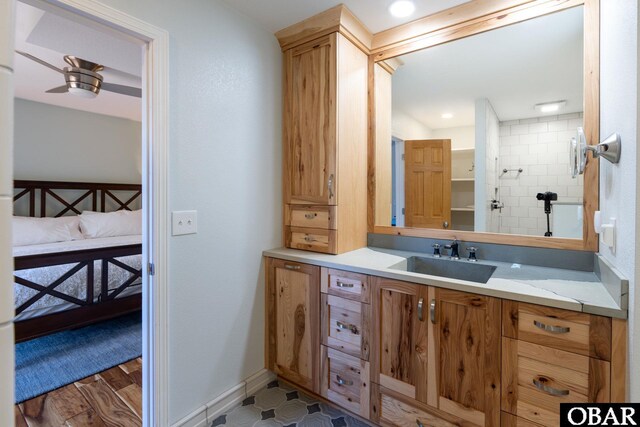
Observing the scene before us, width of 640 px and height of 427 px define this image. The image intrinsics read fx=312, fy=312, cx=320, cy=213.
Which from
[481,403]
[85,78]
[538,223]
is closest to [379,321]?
[481,403]

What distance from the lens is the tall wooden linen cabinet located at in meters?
1.89

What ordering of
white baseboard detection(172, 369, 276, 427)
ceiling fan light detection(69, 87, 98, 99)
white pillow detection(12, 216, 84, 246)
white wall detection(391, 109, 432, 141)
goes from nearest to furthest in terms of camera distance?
white baseboard detection(172, 369, 276, 427)
white wall detection(391, 109, 432, 141)
ceiling fan light detection(69, 87, 98, 99)
white pillow detection(12, 216, 84, 246)

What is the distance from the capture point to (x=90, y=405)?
1.85 meters

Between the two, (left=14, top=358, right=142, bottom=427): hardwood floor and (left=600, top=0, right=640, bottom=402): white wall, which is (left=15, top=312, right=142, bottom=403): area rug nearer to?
(left=14, top=358, right=142, bottom=427): hardwood floor

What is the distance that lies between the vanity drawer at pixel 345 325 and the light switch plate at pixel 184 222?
0.80 meters

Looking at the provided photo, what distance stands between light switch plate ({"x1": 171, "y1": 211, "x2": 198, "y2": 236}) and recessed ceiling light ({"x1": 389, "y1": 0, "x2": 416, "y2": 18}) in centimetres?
158

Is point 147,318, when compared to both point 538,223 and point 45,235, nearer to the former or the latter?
point 538,223

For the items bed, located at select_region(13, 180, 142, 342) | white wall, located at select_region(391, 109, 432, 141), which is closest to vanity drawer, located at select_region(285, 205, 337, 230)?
white wall, located at select_region(391, 109, 432, 141)

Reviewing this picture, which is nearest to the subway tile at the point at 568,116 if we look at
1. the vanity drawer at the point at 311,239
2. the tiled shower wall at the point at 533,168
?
the tiled shower wall at the point at 533,168

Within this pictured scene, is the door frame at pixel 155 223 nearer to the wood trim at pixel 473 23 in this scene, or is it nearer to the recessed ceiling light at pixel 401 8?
the recessed ceiling light at pixel 401 8

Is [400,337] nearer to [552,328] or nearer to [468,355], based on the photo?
[468,355]

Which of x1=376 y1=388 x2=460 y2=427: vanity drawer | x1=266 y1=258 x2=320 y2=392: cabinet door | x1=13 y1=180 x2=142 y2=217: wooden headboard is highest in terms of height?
x1=13 y1=180 x2=142 y2=217: wooden headboard

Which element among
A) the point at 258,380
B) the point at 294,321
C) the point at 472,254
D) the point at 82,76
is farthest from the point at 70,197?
the point at 472,254

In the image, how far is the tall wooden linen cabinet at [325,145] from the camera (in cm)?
189
